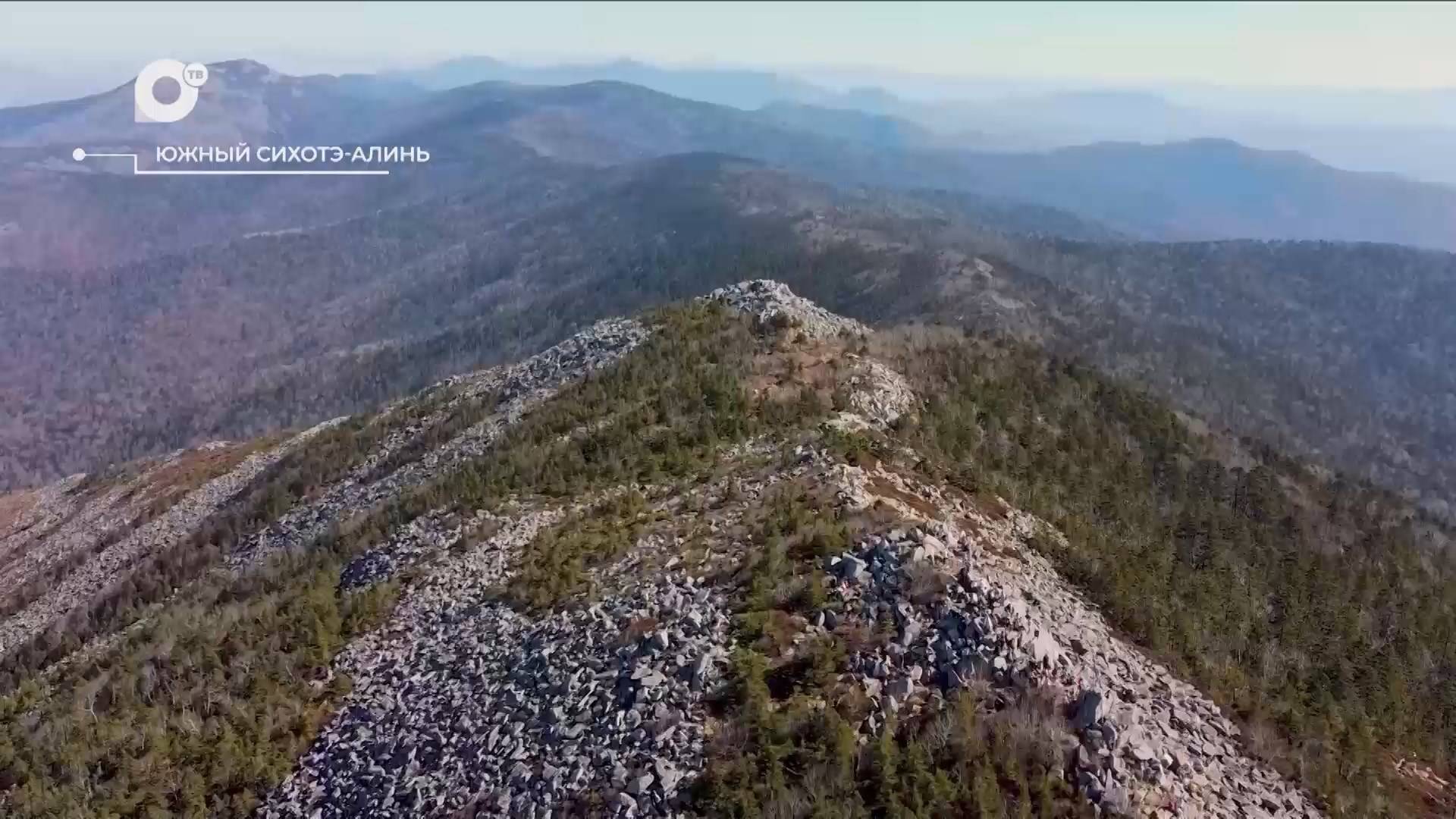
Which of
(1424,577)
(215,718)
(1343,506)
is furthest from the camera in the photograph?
(1343,506)

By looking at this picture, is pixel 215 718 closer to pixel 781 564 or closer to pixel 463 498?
pixel 463 498

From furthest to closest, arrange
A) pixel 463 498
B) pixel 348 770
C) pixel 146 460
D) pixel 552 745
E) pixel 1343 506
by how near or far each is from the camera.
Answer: pixel 146 460, pixel 1343 506, pixel 463 498, pixel 348 770, pixel 552 745

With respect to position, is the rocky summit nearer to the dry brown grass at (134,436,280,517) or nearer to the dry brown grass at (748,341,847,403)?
the dry brown grass at (748,341,847,403)

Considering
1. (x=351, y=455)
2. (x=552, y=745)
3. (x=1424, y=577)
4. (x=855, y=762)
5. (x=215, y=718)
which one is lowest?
(x=1424, y=577)

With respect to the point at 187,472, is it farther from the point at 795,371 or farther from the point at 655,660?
the point at 655,660

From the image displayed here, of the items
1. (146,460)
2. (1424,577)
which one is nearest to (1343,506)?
(1424,577)

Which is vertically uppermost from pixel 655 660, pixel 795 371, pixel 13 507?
pixel 795 371

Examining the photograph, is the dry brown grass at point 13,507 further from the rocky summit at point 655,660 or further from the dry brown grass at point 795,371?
the dry brown grass at point 795,371

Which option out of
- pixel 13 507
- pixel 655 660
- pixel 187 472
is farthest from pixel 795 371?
pixel 13 507

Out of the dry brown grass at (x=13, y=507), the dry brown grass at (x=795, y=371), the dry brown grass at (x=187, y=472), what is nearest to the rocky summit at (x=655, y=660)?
the dry brown grass at (x=795, y=371)
